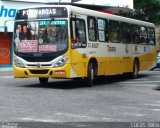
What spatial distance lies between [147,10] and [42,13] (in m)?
29.3

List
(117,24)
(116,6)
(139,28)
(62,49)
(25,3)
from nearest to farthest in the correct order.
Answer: (62,49), (117,24), (139,28), (25,3), (116,6)

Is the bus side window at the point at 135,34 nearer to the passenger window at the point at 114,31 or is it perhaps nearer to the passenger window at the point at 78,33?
the passenger window at the point at 114,31

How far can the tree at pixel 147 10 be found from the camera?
155ft

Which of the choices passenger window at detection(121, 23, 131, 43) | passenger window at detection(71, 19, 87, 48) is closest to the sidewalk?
passenger window at detection(121, 23, 131, 43)

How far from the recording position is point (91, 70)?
2020 cm

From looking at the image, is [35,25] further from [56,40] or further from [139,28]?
[139,28]

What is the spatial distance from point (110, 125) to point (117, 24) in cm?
1357

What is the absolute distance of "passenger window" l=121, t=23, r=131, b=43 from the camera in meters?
24.2

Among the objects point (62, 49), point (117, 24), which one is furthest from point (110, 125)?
point (117, 24)

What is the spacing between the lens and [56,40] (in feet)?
62.1

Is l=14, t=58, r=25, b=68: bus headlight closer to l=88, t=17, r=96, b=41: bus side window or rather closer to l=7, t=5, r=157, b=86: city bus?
l=7, t=5, r=157, b=86: city bus

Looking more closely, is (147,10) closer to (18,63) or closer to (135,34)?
(135,34)

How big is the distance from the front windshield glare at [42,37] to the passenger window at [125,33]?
585cm

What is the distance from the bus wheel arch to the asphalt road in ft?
3.41
